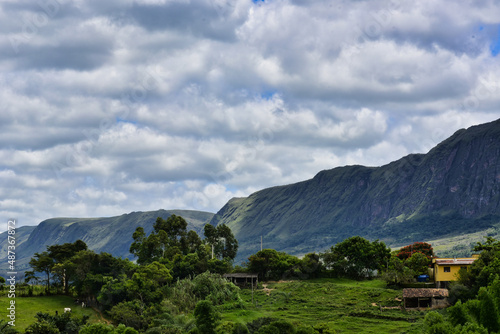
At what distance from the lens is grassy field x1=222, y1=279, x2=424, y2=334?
72.0 metres

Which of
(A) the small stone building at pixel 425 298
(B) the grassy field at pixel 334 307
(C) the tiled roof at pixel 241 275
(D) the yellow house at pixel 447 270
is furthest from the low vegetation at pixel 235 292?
(D) the yellow house at pixel 447 270

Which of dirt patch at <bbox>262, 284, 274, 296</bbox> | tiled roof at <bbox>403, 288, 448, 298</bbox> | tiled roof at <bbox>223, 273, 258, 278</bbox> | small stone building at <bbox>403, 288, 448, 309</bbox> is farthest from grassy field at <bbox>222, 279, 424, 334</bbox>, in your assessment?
tiled roof at <bbox>223, 273, 258, 278</bbox>

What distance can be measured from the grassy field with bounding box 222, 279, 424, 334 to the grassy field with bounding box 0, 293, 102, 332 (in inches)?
907

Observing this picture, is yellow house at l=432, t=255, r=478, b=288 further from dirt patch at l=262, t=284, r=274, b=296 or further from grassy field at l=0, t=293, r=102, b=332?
grassy field at l=0, t=293, r=102, b=332

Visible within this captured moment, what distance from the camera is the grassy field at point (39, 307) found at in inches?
3076

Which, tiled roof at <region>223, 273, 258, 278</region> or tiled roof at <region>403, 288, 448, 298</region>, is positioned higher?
tiled roof at <region>223, 273, 258, 278</region>

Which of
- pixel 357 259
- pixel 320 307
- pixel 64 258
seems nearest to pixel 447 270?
pixel 357 259

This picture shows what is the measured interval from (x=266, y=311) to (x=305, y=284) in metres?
20.9

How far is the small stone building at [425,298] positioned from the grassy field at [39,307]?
Answer: 47.3 meters

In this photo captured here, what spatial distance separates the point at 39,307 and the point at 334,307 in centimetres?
4621

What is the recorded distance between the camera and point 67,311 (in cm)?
7875

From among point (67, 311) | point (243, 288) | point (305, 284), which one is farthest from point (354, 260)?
point (67, 311)

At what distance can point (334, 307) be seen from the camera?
277ft

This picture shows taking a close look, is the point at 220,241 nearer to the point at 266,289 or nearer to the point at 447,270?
the point at 266,289
